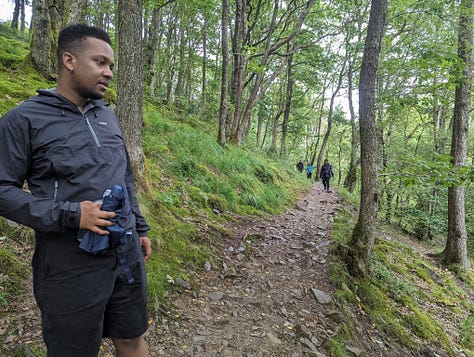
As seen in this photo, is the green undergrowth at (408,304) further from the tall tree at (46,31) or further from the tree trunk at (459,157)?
the tall tree at (46,31)

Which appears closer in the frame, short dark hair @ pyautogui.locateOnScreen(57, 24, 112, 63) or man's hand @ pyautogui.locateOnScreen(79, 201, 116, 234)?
man's hand @ pyautogui.locateOnScreen(79, 201, 116, 234)

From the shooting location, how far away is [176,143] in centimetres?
917

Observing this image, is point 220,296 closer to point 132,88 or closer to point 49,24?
point 132,88

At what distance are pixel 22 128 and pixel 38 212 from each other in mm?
478

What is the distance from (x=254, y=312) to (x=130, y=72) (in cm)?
413

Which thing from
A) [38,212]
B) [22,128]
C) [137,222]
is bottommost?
[137,222]

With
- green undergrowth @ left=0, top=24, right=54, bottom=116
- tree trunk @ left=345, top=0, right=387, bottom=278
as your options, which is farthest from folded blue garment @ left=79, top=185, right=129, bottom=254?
tree trunk @ left=345, top=0, right=387, bottom=278

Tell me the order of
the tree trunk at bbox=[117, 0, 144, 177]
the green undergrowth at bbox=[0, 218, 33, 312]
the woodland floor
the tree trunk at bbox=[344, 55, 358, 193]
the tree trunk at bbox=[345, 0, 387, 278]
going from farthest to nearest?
the tree trunk at bbox=[344, 55, 358, 193], the tree trunk at bbox=[345, 0, 387, 278], the tree trunk at bbox=[117, 0, 144, 177], the woodland floor, the green undergrowth at bbox=[0, 218, 33, 312]

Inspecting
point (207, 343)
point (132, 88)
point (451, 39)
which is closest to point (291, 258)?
point (207, 343)

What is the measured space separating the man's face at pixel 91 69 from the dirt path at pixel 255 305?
8.68 feet

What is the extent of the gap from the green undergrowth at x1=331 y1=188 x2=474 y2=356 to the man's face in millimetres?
3901

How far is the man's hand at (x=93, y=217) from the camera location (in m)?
1.61

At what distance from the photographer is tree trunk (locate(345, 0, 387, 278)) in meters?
5.67

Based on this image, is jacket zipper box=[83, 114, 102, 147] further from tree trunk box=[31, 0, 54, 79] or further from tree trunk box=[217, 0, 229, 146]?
tree trunk box=[217, 0, 229, 146]
